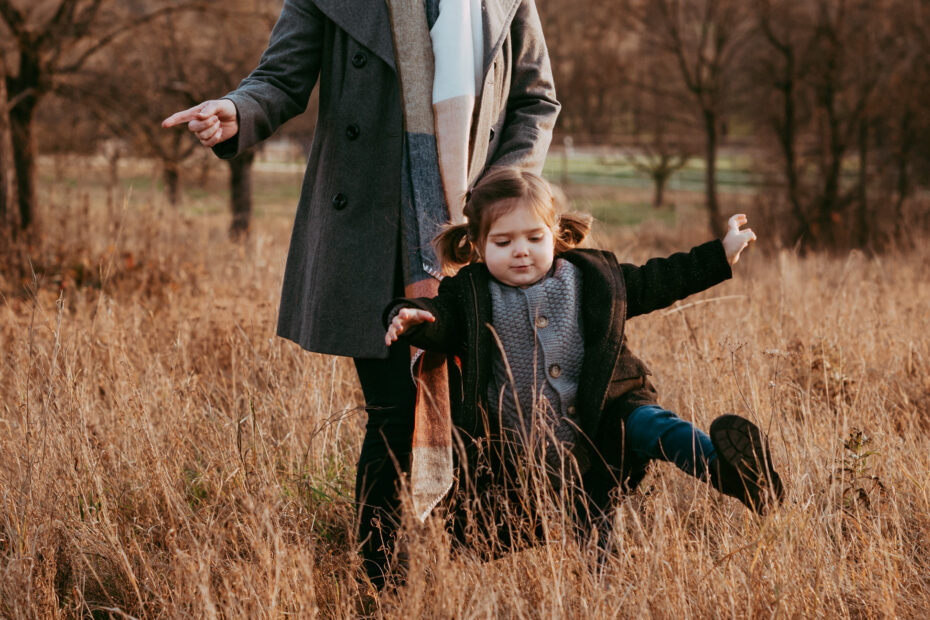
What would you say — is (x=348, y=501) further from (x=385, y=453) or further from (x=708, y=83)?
(x=708, y=83)

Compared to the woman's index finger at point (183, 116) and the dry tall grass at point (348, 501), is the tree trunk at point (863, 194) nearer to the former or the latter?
the dry tall grass at point (348, 501)

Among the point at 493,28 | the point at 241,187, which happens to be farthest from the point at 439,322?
the point at 241,187

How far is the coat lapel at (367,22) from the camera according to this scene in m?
2.36

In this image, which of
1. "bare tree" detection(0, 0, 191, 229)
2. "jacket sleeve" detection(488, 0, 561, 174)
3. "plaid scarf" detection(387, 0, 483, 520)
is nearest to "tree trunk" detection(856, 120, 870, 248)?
"bare tree" detection(0, 0, 191, 229)

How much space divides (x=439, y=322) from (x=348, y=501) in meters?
0.98

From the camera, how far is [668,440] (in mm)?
1993

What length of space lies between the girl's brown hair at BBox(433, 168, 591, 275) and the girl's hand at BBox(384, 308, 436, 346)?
0.30 meters

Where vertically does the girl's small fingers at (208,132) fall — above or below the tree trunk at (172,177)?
above

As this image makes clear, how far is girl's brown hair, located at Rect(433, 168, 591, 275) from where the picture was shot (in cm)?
220

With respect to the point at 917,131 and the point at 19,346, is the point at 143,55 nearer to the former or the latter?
the point at 19,346

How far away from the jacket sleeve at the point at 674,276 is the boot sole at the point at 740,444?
47 centimetres

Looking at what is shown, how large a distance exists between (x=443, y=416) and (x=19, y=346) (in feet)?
6.71

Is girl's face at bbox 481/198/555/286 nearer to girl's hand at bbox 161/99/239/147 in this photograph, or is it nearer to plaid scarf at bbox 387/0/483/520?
plaid scarf at bbox 387/0/483/520

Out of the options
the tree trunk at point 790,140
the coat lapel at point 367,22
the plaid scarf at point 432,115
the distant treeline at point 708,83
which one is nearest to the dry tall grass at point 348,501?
the plaid scarf at point 432,115
